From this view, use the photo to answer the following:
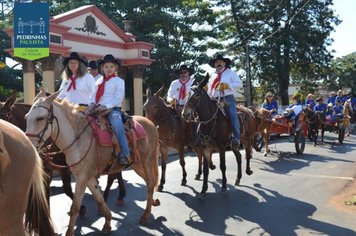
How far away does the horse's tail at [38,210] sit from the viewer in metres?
4.23

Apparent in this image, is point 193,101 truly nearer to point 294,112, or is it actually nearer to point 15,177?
point 15,177

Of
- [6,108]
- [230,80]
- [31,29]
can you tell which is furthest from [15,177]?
[31,29]

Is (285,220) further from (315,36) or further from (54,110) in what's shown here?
(315,36)

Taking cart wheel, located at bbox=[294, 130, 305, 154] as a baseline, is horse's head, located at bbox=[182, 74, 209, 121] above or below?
above

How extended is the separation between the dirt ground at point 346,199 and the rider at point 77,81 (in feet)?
16.9

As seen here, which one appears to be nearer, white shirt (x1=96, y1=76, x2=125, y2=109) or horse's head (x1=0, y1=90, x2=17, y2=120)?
white shirt (x1=96, y1=76, x2=125, y2=109)

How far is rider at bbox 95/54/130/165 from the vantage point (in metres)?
6.78

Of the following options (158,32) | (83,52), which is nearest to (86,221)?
(83,52)

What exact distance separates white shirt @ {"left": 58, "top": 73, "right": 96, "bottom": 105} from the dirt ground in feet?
16.9

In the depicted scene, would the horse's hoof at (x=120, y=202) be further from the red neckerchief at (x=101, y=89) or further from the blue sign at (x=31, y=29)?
the blue sign at (x=31, y=29)

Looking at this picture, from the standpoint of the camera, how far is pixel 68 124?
6258 millimetres

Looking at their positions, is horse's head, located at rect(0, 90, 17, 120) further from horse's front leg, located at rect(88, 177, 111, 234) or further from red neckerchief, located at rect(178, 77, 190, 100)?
red neckerchief, located at rect(178, 77, 190, 100)

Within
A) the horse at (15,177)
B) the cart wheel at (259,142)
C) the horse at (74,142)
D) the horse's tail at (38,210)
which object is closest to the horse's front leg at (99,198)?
the horse at (74,142)

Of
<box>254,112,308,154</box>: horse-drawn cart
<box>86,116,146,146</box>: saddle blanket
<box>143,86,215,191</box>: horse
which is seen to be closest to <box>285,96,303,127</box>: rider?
<box>254,112,308,154</box>: horse-drawn cart
